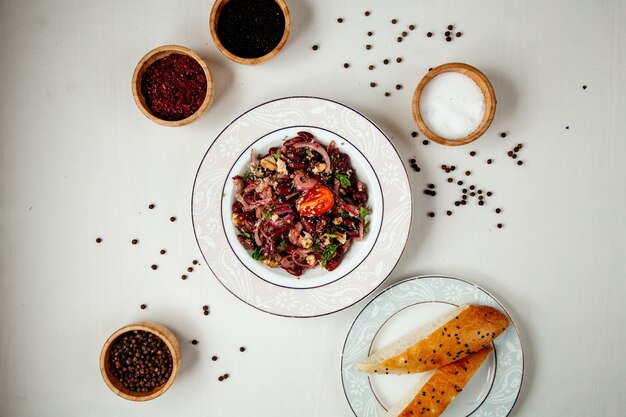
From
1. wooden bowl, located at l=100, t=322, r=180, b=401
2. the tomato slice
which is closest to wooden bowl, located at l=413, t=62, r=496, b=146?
the tomato slice

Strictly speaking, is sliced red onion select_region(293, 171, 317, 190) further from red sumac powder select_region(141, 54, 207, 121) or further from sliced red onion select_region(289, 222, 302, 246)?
red sumac powder select_region(141, 54, 207, 121)

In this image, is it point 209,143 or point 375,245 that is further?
point 209,143

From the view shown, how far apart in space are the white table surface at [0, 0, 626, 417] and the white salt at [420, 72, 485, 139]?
0.21m

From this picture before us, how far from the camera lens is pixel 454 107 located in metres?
2.40

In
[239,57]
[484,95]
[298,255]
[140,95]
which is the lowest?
[298,255]

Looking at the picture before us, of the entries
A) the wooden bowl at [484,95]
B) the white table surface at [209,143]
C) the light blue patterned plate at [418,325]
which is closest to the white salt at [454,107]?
the wooden bowl at [484,95]

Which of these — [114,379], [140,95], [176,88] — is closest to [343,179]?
[176,88]

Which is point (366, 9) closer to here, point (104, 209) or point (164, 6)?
point (164, 6)

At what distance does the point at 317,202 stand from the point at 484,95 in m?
1.00

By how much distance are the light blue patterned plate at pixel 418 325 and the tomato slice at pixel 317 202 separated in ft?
1.82

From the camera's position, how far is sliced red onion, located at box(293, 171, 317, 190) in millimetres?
2410

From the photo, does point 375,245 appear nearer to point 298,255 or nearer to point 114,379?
point 298,255

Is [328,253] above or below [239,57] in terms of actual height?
below

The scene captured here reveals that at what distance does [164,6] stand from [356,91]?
45.2 inches
